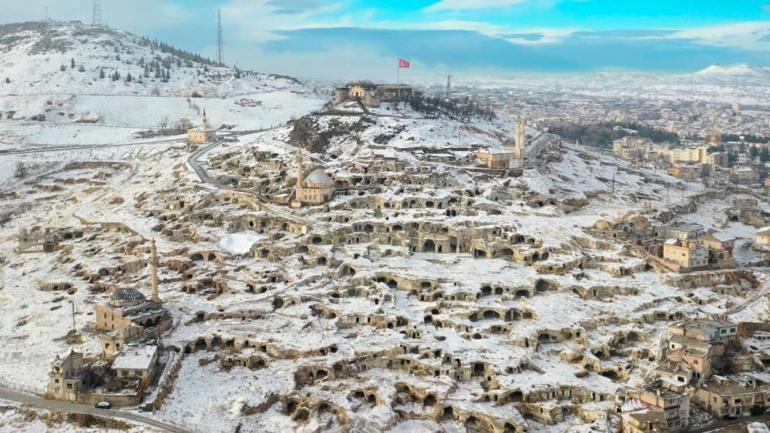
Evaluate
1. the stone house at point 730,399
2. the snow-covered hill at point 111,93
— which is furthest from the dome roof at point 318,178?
the snow-covered hill at point 111,93

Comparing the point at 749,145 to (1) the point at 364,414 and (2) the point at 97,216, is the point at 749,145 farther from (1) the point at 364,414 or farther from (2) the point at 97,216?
(1) the point at 364,414

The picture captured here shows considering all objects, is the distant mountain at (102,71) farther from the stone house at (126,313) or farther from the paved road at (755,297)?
the paved road at (755,297)

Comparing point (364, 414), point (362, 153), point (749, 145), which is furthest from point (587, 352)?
point (749, 145)

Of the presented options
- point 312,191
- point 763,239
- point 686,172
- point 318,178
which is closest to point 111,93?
point 318,178

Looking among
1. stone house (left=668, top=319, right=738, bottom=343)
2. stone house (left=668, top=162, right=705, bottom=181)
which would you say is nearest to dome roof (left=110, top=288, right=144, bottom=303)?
stone house (left=668, top=319, right=738, bottom=343)

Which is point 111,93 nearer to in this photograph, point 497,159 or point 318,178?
point 318,178

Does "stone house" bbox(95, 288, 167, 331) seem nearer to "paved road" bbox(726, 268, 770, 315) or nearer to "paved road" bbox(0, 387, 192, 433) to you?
"paved road" bbox(0, 387, 192, 433)
